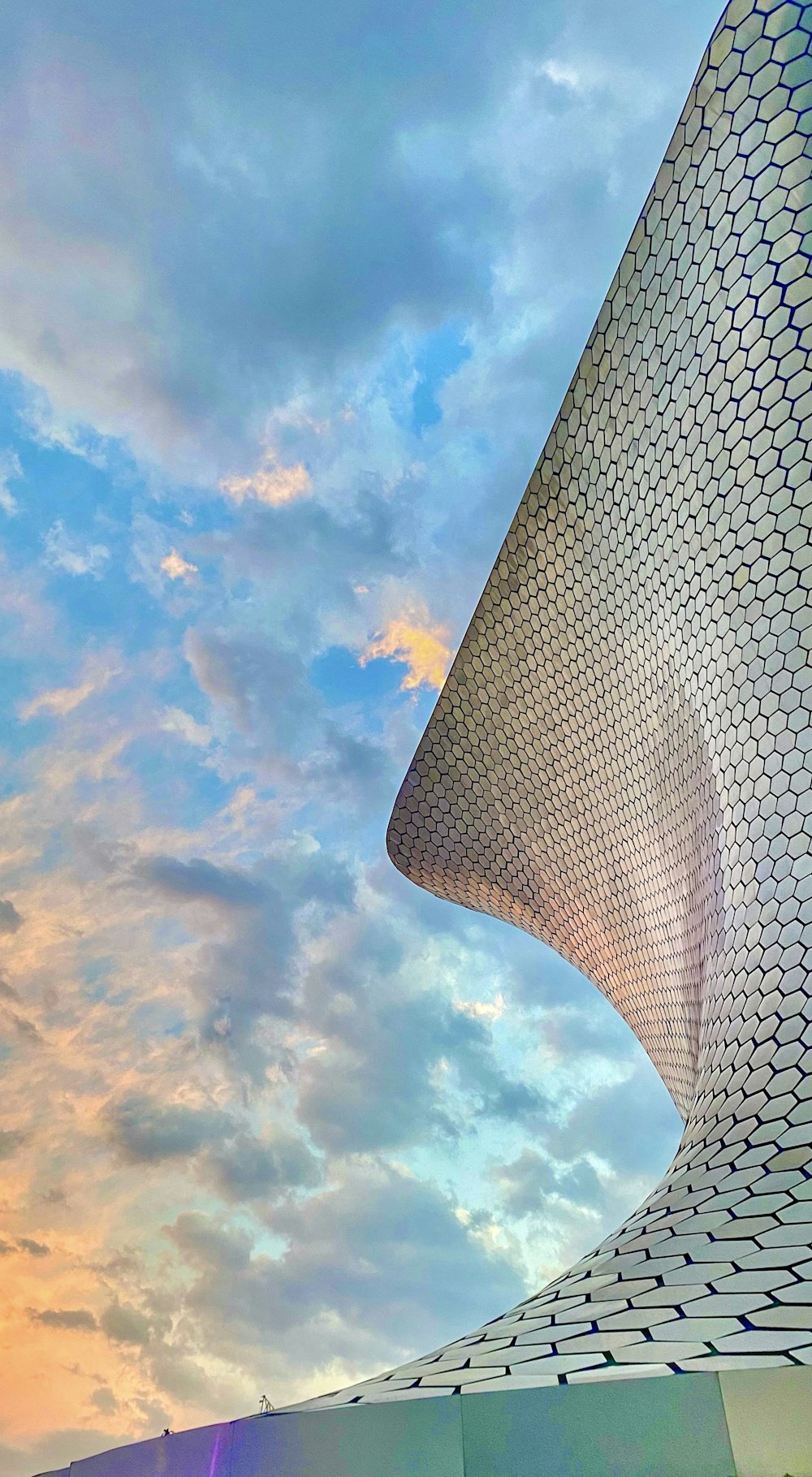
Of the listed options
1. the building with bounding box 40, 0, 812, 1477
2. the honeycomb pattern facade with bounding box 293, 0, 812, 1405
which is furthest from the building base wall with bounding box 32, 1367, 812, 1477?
the honeycomb pattern facade with bounding box 293, 0, 812, 1405

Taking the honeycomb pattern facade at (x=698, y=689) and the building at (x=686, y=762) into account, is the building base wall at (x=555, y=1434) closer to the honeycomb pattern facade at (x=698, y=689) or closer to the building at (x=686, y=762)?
the building at (x=686, y=762)

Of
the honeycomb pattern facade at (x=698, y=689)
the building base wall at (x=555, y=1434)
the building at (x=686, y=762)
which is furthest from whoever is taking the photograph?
the honeycomb pattern facade at (x=698, y=689)

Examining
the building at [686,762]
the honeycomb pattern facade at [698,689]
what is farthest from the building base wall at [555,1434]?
the honeycomb pattern facade at [698,689]

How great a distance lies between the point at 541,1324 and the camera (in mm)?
4230

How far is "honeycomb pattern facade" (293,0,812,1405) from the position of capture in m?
4.18

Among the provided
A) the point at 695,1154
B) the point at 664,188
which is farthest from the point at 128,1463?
the point at 664,188

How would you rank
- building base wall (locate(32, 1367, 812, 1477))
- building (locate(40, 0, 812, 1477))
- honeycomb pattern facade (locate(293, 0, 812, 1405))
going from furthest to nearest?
honeycomb pattern facade (locate(293, 0, 812, 1405)) < building (locate(40, 0, 812, 1477)) < building base wall (locate(32, 1367, 812, 1477))

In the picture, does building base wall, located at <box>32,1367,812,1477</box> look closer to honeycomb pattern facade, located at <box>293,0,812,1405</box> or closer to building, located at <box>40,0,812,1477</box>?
building, located at <box>40,0,812,1477</box>

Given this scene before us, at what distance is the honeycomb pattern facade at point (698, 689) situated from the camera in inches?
165

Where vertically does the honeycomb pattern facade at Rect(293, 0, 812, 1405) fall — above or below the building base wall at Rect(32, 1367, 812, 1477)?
above

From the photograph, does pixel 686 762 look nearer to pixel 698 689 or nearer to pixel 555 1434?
pixel 698 689

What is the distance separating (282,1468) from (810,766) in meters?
4.81

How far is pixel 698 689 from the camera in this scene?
737cm

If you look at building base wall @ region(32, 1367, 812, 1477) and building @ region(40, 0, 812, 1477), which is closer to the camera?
building base wall @ region(32, 1367, 812, 1477)
